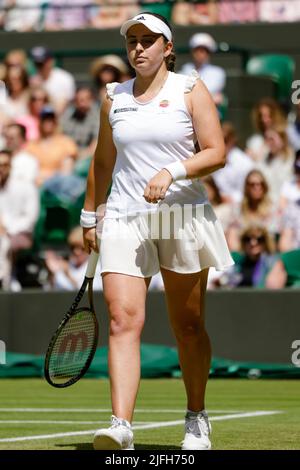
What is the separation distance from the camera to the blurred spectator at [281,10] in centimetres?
1816

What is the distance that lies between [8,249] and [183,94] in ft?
25.7

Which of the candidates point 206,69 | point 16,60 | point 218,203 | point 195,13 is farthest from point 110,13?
point 218,203

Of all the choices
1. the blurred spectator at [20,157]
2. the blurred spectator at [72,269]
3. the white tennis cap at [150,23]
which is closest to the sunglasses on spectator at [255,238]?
the blurred spectator at [72,269]

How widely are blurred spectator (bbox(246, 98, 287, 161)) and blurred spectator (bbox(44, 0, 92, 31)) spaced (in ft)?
17.2

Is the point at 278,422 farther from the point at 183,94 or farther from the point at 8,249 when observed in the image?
the point at 8,249

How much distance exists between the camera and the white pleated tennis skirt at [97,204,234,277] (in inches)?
248

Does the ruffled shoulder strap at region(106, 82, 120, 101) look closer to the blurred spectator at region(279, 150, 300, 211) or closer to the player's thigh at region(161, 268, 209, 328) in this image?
the player's thigh at region(161, 268, 209, 328)

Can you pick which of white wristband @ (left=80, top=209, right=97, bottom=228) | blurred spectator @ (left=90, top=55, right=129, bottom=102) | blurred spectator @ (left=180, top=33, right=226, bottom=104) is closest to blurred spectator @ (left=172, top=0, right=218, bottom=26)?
blurred spectator @ (left=180, top=33, right=226, bottom=104)

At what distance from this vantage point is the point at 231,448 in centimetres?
654

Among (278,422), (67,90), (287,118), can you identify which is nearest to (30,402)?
(278,422)

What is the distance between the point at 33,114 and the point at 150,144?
1027 centimetres

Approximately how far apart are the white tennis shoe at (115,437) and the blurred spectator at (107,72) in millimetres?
9928

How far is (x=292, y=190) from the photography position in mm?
13508
